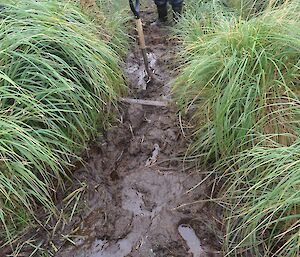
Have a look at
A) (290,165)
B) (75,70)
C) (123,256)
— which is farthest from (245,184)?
(75,70)

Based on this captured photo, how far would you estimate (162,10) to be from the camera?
4977 mm

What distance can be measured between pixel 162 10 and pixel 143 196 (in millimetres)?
2858

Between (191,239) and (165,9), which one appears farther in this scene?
(165,9)

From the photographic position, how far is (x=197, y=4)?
15.8 ft

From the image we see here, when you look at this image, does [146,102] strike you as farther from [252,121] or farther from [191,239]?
[191,239]

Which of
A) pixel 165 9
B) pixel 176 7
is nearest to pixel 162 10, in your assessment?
pixel 165 9

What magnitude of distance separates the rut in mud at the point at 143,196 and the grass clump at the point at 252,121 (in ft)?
0.57

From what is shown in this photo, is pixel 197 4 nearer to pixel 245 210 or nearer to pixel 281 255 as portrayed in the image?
pixel 245 210

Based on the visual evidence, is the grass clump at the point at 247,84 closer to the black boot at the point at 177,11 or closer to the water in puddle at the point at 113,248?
the water in puddle at the point at 113,248

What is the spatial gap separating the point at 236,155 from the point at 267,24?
1.04 meters

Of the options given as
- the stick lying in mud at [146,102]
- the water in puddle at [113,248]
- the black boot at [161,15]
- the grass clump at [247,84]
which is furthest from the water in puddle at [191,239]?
the black boot at [161,15]

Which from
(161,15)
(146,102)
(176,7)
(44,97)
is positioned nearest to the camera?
(44,97)

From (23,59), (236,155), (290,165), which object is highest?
(23,59)

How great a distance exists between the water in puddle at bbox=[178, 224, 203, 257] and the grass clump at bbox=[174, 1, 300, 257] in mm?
178
